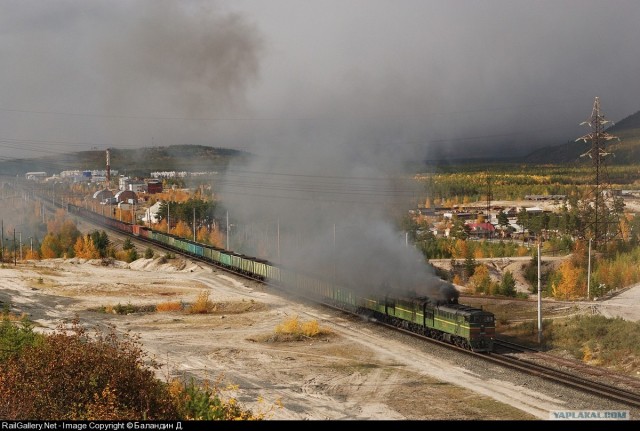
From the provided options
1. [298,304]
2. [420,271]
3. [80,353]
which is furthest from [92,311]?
[80,353]

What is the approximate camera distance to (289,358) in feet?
118

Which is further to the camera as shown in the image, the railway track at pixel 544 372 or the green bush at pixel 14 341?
the railway track at pixel 544 372

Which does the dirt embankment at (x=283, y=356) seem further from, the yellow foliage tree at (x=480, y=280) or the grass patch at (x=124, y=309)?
the yellow foliage tree at (x=480, y=280)

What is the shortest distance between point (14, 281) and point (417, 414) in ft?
193

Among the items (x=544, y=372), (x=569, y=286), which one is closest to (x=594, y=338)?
(x=544, y=372)

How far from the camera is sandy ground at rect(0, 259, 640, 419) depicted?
86.9 feet

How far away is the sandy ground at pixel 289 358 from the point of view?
26.5 metres

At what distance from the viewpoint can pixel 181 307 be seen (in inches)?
2146

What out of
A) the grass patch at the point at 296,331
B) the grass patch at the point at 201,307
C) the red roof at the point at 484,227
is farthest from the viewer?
the red roof at the point at 484,227

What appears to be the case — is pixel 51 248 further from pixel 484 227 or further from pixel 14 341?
pixel 484 227

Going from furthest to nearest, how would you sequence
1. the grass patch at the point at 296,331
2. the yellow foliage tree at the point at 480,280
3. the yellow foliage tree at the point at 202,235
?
1. the yellow foliage tree at the point at 202,235
2. the yellow foliage tree at the point at 480,280
3. the grass patch at the point at 296,331

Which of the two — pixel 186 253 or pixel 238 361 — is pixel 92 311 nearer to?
pixel 238 361

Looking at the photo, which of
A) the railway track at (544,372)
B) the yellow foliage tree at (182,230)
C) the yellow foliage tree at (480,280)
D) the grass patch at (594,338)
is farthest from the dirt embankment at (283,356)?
the yellow foliage tree at (182,230)

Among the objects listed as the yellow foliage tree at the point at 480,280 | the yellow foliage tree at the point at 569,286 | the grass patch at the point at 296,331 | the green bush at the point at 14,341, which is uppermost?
the green bush at the point at 14,341
